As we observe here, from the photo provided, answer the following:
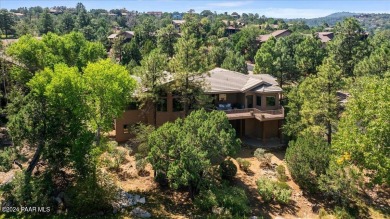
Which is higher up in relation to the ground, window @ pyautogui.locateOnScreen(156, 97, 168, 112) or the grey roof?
the grey roof

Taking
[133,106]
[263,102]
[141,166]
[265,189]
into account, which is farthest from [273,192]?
[133,106]

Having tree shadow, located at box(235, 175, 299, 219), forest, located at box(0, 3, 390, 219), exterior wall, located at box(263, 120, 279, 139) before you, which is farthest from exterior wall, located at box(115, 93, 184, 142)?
tree shadow, located at box(235, 175, 299, 219)

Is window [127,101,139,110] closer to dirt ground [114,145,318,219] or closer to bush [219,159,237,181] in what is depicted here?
dirt ground [114,145,318,219]

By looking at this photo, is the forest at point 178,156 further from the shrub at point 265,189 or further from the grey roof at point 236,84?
the grey roof at point 236,84

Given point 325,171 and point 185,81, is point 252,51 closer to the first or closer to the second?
point 185,81

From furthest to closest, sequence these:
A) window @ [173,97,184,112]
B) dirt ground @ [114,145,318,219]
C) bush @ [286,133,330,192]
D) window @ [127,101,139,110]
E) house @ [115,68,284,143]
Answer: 1. window @ [173,97,184,112]
2. house @ [115,68,284,143]
3. window @ [127,101,139,110]
4. bush @ [286,133,330,192]
5. dirt ground @ [114,145,318,219]

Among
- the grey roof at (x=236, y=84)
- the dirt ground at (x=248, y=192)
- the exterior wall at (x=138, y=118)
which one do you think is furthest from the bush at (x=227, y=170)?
the grey roof at (x=236, y=84)
